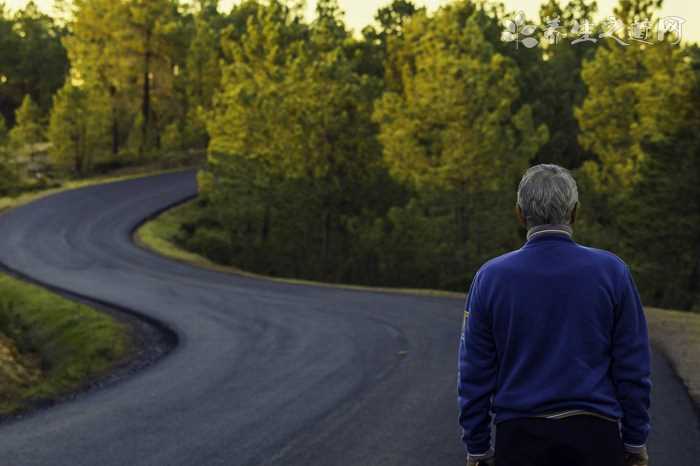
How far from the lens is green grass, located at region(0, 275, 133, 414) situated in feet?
38.5

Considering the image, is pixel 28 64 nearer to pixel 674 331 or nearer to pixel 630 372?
pixel 674 331

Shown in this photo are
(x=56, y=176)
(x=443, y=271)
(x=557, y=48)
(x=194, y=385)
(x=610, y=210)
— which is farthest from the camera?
(x=557, y=48)

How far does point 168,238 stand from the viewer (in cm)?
3634

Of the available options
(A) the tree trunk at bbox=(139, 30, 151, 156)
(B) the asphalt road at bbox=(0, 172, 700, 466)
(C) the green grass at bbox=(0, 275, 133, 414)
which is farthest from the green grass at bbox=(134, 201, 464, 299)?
(A) the tree trunk at bbox=(139, 30, 151, 156)

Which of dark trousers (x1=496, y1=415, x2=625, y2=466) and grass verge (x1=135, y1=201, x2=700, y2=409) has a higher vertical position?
dark trousers (x1=496, y1=415, x2=625, y2=466)

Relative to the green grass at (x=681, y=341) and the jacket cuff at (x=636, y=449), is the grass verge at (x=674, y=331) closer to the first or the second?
the green grass at (x=681, y=341)

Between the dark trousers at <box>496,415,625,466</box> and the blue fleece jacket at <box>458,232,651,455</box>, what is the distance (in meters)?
0.05

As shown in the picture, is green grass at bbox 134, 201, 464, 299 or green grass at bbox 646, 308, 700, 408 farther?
green grass at bbox 134, 201, 464, 299

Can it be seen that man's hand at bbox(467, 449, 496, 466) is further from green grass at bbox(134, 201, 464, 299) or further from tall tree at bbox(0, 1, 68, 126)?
tall tree at bbox(0, 1, 68, 126)

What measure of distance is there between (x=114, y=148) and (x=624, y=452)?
60603 millimetres

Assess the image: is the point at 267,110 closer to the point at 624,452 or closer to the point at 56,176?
the point at 56,176

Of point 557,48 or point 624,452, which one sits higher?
point 557,48

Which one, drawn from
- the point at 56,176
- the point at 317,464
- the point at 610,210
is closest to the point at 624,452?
the point at 317,464

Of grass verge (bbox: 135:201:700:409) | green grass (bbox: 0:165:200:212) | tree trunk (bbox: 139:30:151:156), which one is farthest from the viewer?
tree trunk (bbox: 139:30:151:156)
